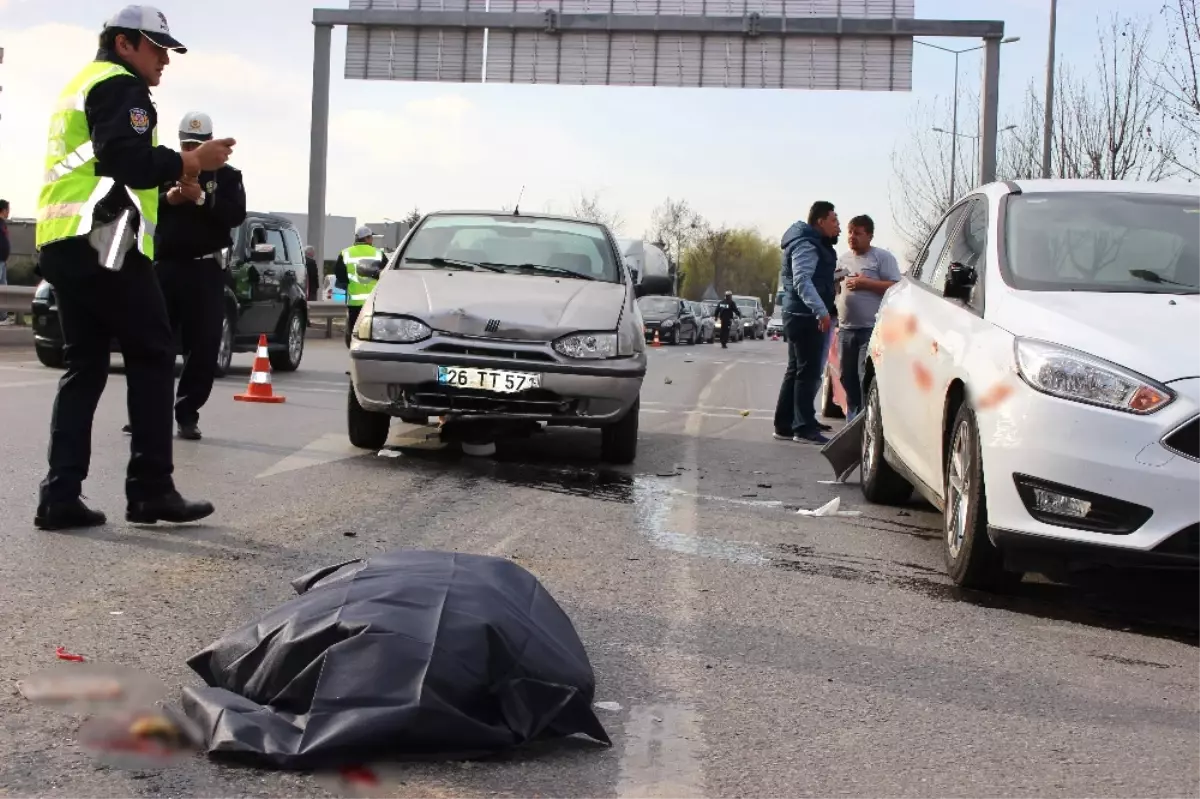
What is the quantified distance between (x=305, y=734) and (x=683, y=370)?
2221 centimetres

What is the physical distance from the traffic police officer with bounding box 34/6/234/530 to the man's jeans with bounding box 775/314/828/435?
6.43m

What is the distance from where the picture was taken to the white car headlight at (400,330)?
866 centimetres

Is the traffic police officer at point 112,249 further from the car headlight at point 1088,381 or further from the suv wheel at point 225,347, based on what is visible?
the suv wheel at point 225,347

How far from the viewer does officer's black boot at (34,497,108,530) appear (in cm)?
595

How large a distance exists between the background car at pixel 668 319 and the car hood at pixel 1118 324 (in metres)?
38.8

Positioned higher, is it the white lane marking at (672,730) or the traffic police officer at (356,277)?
the traffic police officer at (356,277)

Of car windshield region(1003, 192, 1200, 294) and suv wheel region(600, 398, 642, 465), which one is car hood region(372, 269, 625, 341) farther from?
car windshield region(1003, 192, 1200, 294)

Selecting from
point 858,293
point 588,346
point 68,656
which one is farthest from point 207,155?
point 858,293

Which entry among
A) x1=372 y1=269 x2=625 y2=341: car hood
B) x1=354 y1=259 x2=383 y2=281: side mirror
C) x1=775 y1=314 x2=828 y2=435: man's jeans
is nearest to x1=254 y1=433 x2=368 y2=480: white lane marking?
x1=372 y1=269 x2=625 y2=341: car hood

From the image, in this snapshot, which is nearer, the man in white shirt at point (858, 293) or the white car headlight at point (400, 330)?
the white car headlight at point (400, 330)

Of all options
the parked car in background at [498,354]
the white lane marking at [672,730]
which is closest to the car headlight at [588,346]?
the parked car in background at [498,354]

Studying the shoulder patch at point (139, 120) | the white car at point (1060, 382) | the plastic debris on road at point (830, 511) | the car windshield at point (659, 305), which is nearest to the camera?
the white car at point (1060, 382)

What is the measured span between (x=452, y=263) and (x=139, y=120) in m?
4.11

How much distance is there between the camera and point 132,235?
231 inches
